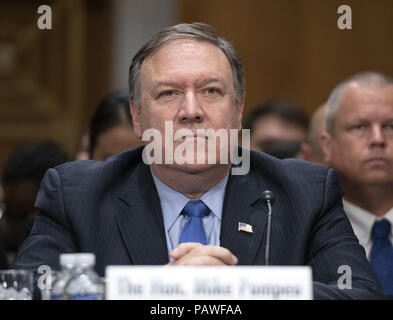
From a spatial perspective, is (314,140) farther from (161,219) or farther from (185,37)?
(161,219)

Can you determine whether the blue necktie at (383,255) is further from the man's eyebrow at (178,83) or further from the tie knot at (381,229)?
the man's eyebrow at (178,83)

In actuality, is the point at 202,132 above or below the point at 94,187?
above

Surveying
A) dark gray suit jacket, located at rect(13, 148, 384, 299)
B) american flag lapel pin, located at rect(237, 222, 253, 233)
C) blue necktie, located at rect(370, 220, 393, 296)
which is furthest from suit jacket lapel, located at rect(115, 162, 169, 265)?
blue necktie, located at rect(370, 220, 393, 296)

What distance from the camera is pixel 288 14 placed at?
662 cm

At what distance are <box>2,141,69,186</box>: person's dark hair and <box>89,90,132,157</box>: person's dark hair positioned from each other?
2.31 ft

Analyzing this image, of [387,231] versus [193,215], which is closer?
[193,215]

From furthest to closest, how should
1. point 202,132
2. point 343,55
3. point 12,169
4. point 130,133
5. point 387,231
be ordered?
point 343,55
point 12,169
point 130,133
point 387,231
point 202,132

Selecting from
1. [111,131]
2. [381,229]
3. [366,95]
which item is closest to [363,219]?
[381,229]

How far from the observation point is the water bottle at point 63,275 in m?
1.88

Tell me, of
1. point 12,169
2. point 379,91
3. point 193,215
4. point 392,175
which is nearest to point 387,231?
point 392,175

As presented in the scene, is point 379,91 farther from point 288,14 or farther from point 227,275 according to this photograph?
point 288,14

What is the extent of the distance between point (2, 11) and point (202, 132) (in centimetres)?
460

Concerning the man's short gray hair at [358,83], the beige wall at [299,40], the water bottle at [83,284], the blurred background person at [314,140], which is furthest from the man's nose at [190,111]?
the beige wall at [299,40]

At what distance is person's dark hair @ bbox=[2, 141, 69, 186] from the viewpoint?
500cm
